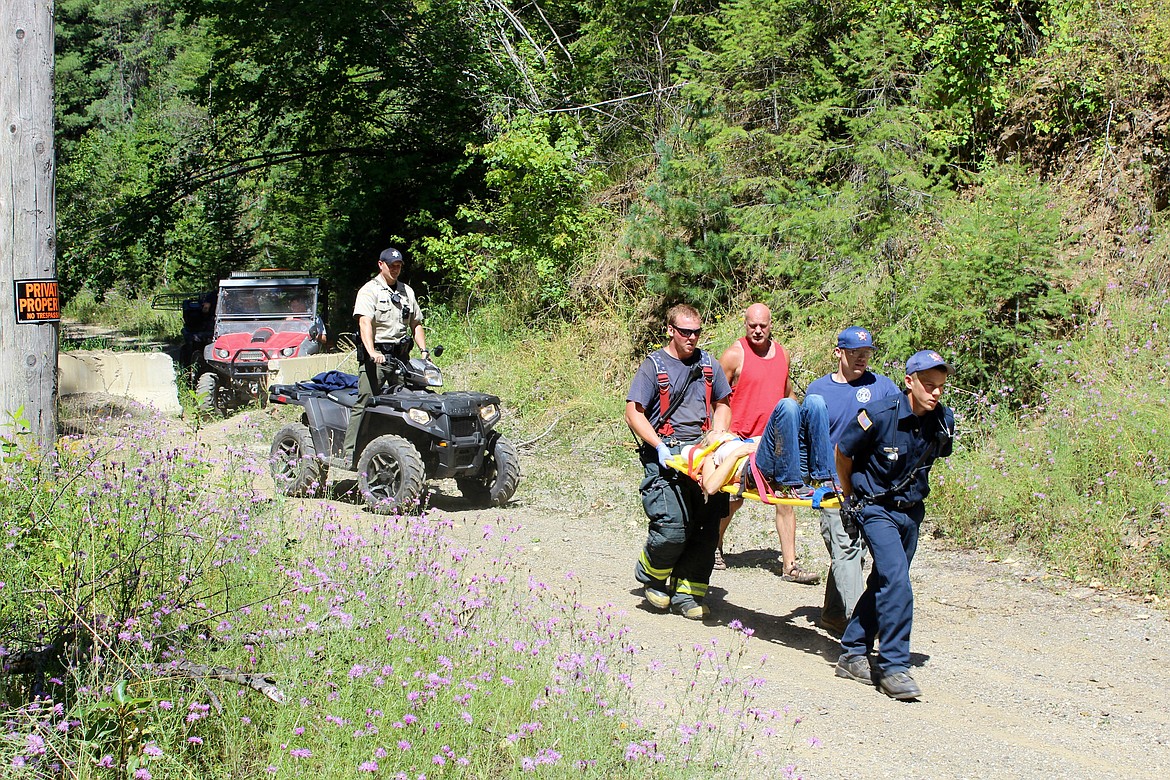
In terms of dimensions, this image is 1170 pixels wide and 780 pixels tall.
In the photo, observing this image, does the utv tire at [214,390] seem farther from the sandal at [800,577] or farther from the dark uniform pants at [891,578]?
the dark uniform pants at [891,578]

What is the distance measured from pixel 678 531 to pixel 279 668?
2.82 meters

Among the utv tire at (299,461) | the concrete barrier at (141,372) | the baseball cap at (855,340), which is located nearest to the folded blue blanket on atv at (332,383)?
the utv tire at (299,461)

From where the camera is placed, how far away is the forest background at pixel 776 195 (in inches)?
374

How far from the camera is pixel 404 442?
8.86 metres

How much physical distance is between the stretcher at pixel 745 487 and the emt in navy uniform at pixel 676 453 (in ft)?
0.54

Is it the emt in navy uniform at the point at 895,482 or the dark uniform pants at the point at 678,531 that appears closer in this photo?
the emt in navy uniform at the point at 895,482

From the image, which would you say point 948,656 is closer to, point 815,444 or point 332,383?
point 815,444

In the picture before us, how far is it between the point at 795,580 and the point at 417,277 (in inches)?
597

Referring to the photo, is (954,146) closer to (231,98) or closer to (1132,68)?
(1132,68)

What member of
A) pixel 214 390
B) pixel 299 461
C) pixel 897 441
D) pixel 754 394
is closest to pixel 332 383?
pixel 299 461

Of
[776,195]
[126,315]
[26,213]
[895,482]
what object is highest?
[776,195]

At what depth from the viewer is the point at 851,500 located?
5.70 meters

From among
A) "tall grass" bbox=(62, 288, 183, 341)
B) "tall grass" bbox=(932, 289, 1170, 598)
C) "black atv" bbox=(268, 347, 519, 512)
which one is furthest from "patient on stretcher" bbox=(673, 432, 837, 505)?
"tall grass" bbox=(62, 288, 183, 341)

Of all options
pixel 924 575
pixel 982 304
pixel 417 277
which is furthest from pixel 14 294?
pixel 417 277
